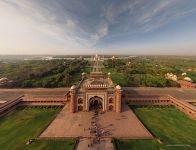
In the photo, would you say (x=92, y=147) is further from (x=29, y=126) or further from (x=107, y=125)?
(x=29, y=126)

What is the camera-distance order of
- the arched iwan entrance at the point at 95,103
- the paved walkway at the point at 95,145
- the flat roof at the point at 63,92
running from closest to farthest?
the paved walkway at the point at 95,145 < the arched iwan entrance at the point at 95,103 < the flat roof at the point at 63,92

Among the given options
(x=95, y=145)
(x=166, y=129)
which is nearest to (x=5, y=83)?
(x=95, y=145)

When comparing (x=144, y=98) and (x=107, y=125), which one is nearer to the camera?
(x=107, y=125)

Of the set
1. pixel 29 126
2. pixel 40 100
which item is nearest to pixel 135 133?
pixel 29 126

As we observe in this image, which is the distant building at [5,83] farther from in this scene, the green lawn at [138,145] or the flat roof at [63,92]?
the green lawn at [138,145]

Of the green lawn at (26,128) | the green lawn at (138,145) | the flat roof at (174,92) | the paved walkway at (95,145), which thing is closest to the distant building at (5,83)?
the green lawn at (26,128)

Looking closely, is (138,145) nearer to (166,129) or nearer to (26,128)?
(166,129)
